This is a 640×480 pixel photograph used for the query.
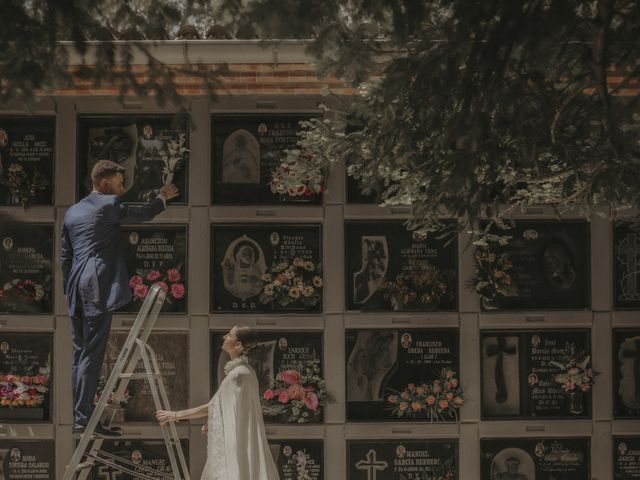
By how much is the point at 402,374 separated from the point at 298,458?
882mm

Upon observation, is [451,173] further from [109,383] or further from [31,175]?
[31,175]

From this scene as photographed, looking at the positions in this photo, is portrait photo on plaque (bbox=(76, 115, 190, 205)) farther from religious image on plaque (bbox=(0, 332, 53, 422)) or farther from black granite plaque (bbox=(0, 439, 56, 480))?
black granite plaque (bbox=(0, 439, 56, 480))

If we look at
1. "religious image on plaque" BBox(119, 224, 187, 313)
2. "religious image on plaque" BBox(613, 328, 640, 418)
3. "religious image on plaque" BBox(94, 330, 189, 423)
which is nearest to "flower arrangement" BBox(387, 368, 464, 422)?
"religious image on plaque" BBox(613, 328, 640, 418)

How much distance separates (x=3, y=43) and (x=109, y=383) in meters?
2.48

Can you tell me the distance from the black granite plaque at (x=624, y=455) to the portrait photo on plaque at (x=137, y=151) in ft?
10.9

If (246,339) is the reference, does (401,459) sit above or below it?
below

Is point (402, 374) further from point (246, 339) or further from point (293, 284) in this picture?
point (246, 339)

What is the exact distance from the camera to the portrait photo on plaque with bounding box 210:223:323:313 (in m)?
6.55

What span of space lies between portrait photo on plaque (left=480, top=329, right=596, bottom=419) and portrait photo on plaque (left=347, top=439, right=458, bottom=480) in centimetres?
43

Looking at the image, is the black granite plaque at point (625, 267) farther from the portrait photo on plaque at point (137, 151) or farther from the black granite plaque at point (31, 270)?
the black granite plaque at point (31, 270)

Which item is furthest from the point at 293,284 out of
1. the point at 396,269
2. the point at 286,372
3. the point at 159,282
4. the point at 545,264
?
the point at 545,264

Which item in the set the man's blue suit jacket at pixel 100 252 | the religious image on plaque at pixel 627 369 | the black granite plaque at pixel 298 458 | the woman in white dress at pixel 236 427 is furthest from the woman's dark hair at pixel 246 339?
the religious image on plaque at pixel 627 369

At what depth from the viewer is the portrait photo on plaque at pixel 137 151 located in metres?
6.55

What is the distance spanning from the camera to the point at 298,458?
649 centimetres
